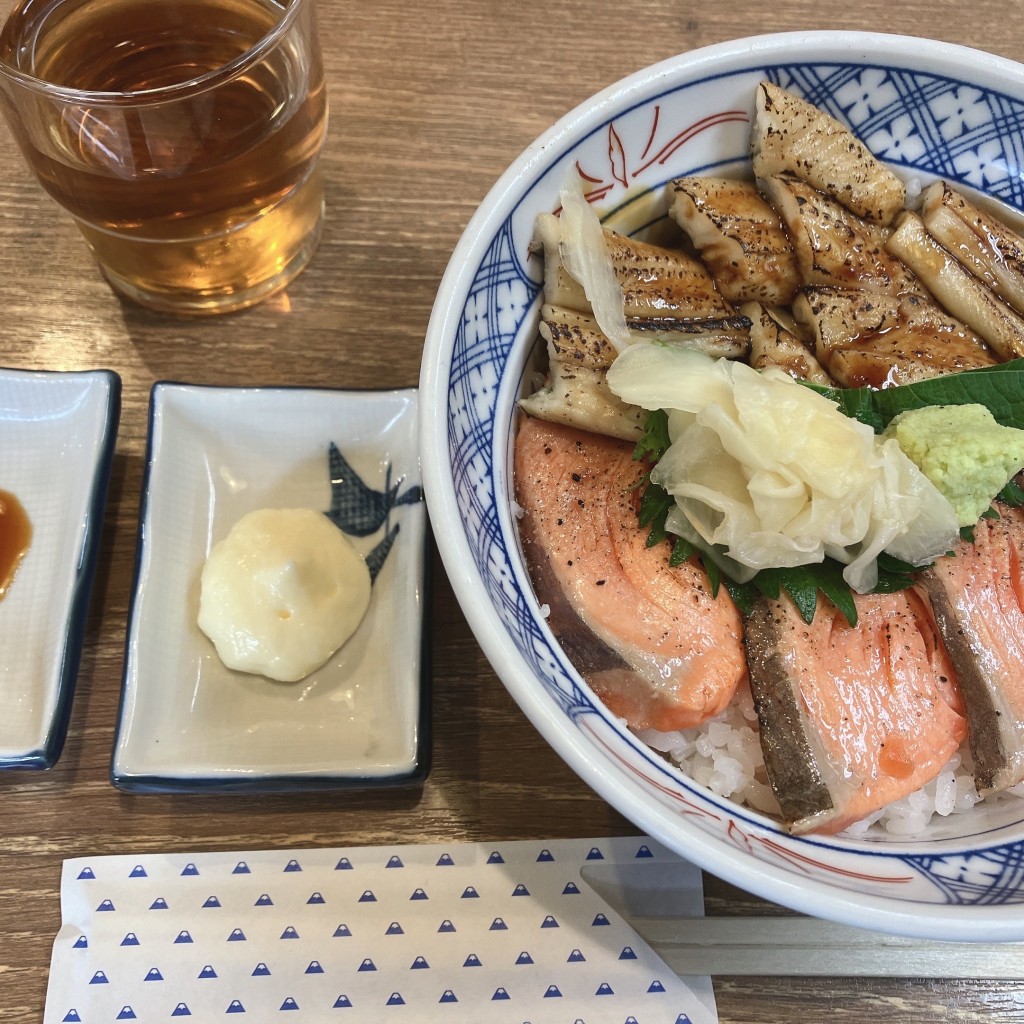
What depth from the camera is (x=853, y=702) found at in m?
1.25

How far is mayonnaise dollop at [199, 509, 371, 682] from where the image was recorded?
4.98 ft

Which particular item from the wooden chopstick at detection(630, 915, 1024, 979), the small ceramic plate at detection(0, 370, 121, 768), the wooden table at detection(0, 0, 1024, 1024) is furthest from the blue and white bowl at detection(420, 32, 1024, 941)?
the small ceramic plate at detection(0, 370, 121, 768)

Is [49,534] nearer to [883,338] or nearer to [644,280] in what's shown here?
[644,280]

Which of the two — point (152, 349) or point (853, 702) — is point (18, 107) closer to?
point (152, 349)

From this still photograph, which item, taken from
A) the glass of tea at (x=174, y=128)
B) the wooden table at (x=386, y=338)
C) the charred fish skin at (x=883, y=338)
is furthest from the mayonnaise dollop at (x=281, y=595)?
the charred fish skin at (x=883, y=338)

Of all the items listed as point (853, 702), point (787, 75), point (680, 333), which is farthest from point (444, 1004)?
point (787, 75)

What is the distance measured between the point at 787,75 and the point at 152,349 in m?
1.37

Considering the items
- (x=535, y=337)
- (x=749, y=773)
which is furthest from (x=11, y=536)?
(x=749, y=773)

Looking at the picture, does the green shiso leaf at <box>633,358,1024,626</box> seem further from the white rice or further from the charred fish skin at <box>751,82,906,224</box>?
the charred fish skin at <box>751,82,906,224</box>

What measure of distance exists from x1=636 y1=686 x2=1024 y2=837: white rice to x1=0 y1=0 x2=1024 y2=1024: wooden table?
21 centimetres

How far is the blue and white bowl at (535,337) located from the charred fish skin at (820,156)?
0.05 metres

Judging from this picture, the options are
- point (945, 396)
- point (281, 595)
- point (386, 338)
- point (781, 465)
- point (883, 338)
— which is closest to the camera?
point (781, 465)

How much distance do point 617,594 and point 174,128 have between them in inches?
43.7

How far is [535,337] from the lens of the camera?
4.56 feet
